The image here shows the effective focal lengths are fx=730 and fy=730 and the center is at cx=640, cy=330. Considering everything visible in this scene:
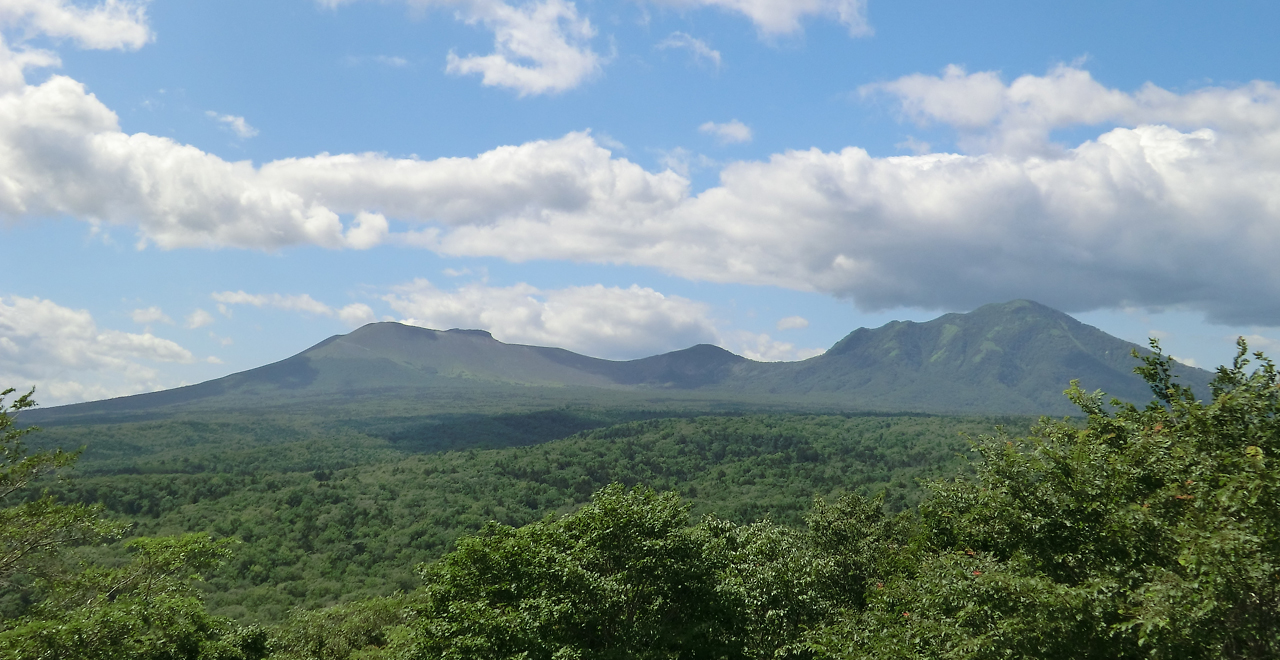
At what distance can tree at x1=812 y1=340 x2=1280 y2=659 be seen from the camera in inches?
512

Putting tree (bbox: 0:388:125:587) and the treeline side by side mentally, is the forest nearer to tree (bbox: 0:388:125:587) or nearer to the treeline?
tree (bbox: 0:388:125:587)

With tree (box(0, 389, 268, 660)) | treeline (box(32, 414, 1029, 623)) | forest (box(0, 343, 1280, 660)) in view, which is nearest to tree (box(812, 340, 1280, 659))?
forest (box(0, 343, 1280, 660))

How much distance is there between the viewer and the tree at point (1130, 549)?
512 inches

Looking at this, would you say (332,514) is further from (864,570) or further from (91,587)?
(864,570)

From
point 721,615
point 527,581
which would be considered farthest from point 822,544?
point 527,581

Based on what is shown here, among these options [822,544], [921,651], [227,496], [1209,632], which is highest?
[1209,632]

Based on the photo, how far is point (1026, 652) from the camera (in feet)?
49.5

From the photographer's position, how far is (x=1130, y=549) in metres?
16.4

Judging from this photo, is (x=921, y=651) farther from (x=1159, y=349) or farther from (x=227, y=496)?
(x=227, y=496)

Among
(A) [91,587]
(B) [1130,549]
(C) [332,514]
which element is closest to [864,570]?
(B) [1130,549]

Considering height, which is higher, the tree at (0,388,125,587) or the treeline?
the tree at (0,388,125,587)

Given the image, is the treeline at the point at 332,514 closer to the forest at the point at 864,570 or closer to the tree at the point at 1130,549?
the forest at the point at 864,570

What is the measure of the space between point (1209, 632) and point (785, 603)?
17.1 metres

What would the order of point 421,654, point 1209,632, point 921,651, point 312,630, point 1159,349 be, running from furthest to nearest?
point 312,630 < point 421,654 < point 1159,349 < point 921,651 < point 1209,632
